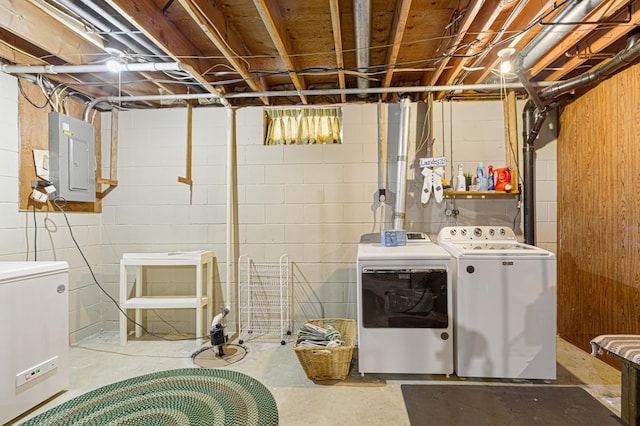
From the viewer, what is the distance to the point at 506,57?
2338mm

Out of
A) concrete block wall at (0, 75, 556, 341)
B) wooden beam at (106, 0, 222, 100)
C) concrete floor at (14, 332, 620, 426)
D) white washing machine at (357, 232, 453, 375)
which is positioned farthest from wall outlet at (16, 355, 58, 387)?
wooden beam at (106, 0, 222, 100)

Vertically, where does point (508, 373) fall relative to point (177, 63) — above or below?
below

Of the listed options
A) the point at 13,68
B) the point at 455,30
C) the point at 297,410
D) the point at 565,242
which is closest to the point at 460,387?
the point at 297,410

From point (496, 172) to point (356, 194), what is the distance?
130 cm

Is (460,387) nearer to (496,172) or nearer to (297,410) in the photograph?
(297,410)

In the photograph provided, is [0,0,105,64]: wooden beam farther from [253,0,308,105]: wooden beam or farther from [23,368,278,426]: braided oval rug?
[23,368,278,426]: braided oval rug

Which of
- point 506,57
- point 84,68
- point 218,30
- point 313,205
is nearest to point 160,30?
point 218,30

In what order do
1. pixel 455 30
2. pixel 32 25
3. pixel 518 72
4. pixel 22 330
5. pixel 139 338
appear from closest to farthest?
pixel 22 330
pixel 32 25
pixel 455 30
pixel 518 72
pixel 139 338

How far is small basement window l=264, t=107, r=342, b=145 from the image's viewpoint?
11.2 ft

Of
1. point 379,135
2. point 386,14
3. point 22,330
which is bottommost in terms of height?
point 22,330

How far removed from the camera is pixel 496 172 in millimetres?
2979

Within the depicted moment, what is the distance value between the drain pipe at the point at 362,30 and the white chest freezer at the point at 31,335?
2.53 m

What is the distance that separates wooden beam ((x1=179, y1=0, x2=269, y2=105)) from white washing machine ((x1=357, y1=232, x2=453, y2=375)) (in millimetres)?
1783

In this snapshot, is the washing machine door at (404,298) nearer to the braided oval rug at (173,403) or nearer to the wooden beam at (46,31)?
the braided oval rug at (173,403)
